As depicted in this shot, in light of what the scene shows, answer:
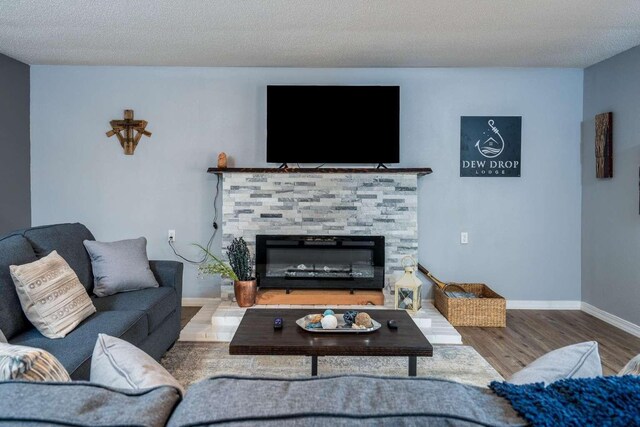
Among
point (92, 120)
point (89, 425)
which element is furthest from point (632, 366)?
point (92, 120)

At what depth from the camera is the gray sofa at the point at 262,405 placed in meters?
0.61

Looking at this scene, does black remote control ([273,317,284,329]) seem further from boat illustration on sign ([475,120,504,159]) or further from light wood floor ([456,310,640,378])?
boat illustration on sign ([475,120,504,159])

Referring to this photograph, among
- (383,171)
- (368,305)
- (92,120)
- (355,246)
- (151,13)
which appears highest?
(151,13)

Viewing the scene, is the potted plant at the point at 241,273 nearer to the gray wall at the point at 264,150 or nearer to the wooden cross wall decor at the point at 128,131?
the gray wall at the point at 264,150

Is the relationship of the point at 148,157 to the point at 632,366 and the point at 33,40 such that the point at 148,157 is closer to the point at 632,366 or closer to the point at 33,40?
the point at 33,40

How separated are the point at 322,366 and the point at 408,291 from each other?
121 cm

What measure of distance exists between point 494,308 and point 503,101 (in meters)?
2.05

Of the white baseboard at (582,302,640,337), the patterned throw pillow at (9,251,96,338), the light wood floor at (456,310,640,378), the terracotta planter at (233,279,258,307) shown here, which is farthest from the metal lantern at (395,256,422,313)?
the patterned throw pillow at (9,251,96,338)

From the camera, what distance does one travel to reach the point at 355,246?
4.29 m

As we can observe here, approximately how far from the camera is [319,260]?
14.1 feet

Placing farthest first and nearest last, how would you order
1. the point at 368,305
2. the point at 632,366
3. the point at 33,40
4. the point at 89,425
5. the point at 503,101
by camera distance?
the point at 503,101, the point at 368,305, the point at 33,40, the point at 632,366, the point at 89,425

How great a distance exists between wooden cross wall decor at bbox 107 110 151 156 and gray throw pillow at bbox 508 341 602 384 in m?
4.25

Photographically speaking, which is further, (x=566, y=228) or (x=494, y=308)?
(x=566, y=228)

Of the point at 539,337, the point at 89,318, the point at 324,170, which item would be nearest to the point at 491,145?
the point at 324,170
